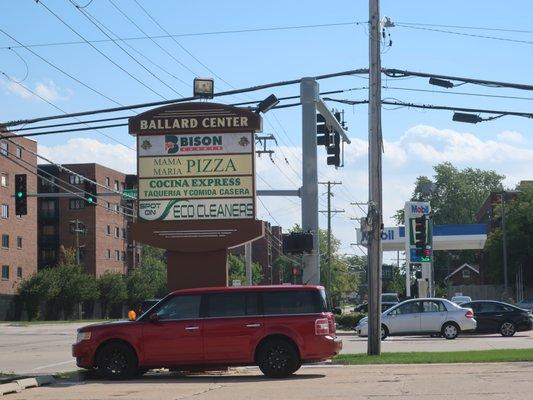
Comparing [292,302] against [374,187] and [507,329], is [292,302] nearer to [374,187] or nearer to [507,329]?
[374,187]

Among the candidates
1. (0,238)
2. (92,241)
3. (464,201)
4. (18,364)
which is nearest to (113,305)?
(92,241)

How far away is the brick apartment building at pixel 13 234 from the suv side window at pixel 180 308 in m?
58.2

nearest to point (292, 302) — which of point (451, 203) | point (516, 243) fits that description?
point (516, 243)

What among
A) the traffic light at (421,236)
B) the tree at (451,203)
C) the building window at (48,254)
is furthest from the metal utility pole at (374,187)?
the tree at (451,203)

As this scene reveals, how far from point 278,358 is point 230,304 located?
1504mm

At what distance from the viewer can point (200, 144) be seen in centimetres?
2253

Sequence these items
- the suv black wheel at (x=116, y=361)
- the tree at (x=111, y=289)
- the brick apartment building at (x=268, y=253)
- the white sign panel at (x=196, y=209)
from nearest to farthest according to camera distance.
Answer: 1. the suv black wheel at (x=116, y=361)
2. the white sign panel at (x=196, y=209)
3. the tree at (x=111, y=289)
4. the brick apartment building at (x=268, y=253)

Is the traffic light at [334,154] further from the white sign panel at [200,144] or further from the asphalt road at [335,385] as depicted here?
the asphalt road at [335,385]

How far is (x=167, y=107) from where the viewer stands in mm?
22734

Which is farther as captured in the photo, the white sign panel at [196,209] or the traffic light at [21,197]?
the traffic light at [21,197]

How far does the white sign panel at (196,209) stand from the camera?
22.4 meters

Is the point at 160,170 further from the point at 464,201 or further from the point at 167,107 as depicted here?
the point at 464,201

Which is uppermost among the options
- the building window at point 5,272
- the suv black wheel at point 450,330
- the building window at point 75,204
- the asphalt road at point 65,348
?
the building window at point 75,204

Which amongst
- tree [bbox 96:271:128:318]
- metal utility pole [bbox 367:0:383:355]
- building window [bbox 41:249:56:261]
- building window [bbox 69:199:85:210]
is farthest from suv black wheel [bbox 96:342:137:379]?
building window [bbox 41:249:56:261]
